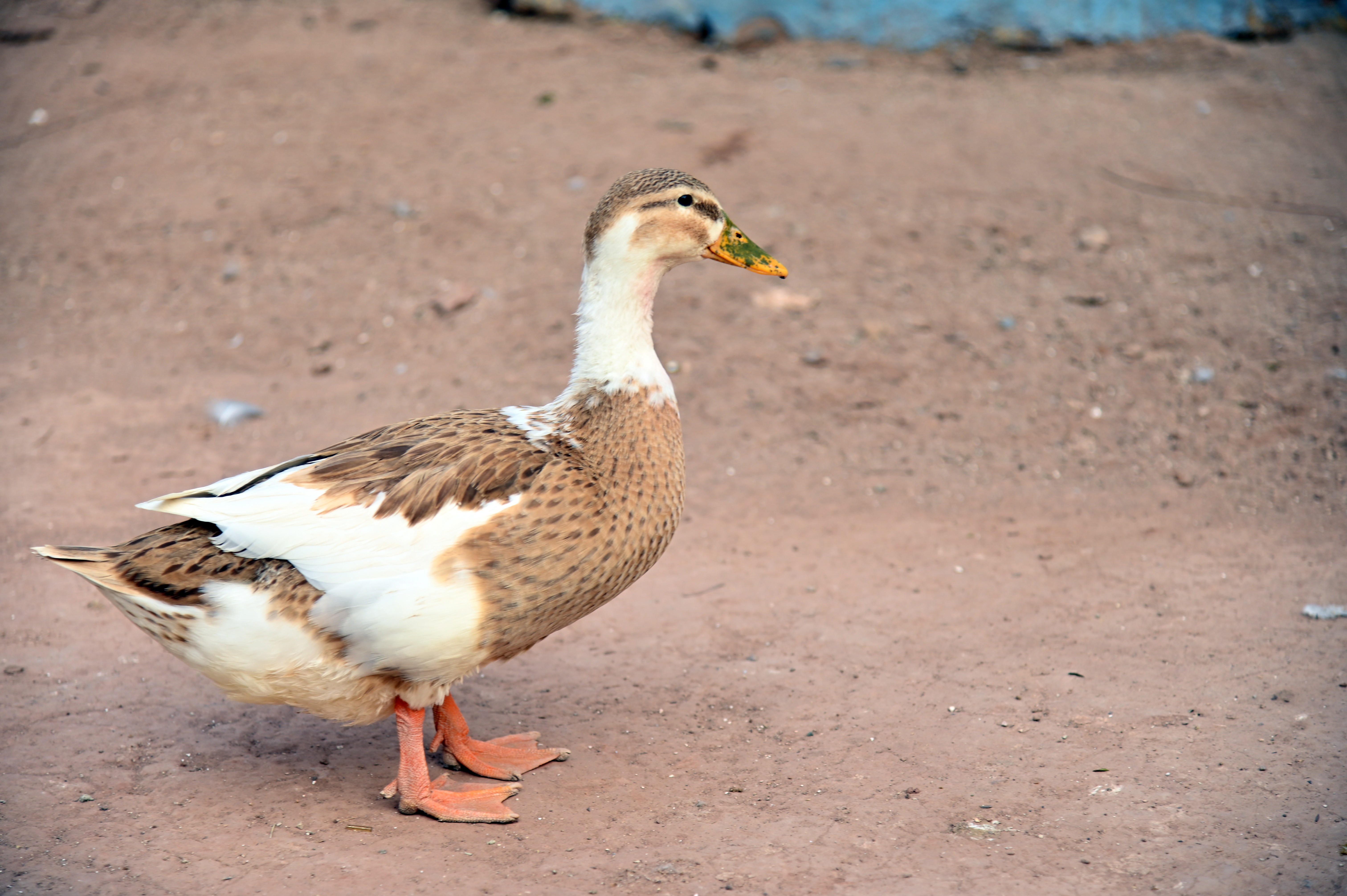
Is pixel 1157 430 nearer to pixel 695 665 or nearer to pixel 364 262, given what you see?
pixel 695 665

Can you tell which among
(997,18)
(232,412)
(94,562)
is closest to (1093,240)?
(997,18)

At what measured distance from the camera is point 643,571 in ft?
11.9

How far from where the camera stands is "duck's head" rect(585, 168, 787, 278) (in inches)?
143

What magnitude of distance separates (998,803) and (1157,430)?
127 inches

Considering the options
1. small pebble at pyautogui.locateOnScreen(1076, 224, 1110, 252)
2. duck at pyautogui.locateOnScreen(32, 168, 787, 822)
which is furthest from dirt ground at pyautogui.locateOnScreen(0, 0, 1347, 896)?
duck at pyautogui.locateOnScreen(32, 168, 787, 822)

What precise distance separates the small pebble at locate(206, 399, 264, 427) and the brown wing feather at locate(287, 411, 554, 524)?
2875mm

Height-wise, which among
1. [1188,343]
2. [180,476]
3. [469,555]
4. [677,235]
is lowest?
[180,476]

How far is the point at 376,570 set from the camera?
3.26m

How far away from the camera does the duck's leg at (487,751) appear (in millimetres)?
3783

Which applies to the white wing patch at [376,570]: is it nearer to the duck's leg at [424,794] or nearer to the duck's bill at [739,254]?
Answer: the duck's leg at [424,794]

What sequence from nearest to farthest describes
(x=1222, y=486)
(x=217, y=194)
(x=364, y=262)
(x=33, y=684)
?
1. (x=33, y=684)
2. (x=1222, y=486)
3. (x=364, y=262)
4. (x=217, y=194)

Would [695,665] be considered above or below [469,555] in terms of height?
below

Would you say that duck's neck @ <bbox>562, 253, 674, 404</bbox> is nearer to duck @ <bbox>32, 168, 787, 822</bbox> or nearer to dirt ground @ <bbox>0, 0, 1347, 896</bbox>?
duck @ <bbox>32, 168, 787, 822</bbox>

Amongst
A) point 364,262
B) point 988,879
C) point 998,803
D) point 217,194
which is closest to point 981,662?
point 998,803
